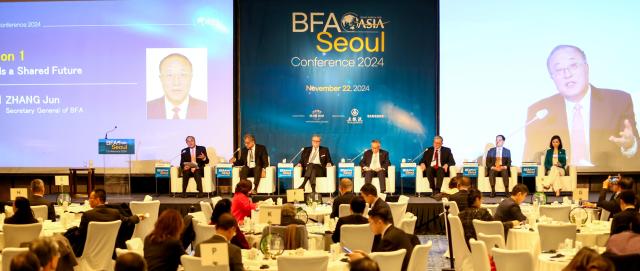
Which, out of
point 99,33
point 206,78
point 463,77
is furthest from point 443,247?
point 99,33

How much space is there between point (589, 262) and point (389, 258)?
1916 millimetres

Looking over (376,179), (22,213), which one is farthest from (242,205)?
(376,179)

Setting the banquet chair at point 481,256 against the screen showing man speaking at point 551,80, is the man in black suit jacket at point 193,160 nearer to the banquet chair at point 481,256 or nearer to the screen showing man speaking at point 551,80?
the screen showing man speaking at point 551,80

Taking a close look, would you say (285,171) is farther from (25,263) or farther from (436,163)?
(25,263)

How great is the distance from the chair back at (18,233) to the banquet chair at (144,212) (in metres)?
2.87

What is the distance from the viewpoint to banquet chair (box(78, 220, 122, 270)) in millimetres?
8703

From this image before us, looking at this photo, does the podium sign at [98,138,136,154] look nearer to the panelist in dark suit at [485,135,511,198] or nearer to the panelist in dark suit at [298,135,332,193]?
the panelist in dark suit at [298,135,332,193]

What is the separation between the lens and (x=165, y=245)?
20.9ft

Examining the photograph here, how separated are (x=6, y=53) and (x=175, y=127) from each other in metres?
3.58

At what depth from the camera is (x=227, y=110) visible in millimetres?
17078

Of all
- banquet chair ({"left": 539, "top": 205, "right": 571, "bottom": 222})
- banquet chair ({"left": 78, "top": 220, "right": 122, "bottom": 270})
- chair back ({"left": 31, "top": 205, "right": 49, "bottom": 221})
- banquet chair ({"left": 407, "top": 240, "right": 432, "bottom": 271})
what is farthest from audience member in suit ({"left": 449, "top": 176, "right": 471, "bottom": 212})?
chair back ({"left": 31, "top": 205, "right": 49, "bottom": 221})

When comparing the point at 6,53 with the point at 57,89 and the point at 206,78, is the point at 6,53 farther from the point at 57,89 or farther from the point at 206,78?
the point at 206,78

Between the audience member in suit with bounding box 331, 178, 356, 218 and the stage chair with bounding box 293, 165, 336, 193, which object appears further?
the stage chair with bounding box 293, 165, 336, 193

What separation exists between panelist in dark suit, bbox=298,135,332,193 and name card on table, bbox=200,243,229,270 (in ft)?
32.0
